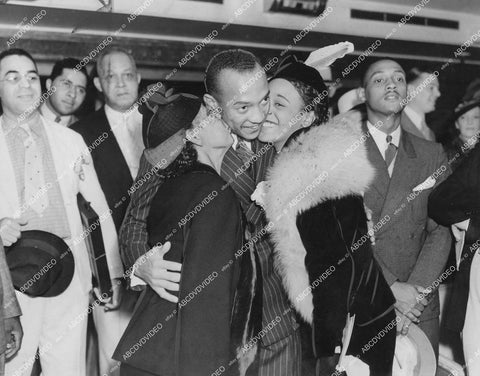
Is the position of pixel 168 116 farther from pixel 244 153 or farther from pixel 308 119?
pixel 308 119

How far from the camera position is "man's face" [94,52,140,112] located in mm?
3219

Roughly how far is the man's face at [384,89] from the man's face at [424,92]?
111 centimetres

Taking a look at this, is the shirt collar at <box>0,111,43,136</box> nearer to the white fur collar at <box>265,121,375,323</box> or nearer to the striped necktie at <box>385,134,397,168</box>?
the white fur collar at <box>265,121,375,323</box>

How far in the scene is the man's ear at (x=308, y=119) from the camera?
90.5 inches

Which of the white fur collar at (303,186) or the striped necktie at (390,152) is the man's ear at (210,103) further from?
the striped necktie at (390,152)

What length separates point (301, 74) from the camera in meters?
2.34

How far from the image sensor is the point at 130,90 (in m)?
3.28

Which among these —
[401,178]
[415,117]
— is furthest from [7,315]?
[415,117]

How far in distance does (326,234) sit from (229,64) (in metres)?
0.64

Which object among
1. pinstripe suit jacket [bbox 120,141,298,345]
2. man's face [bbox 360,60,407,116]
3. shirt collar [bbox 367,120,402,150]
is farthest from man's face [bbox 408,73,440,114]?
→ pinstripe suit jacket [bbox 120,141,298,345]

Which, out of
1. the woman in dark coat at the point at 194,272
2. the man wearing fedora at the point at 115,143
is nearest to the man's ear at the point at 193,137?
the woman in dark coat at the point at 194,272

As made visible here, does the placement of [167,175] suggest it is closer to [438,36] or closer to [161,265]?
[161,265]

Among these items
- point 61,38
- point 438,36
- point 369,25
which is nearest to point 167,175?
point 61,38

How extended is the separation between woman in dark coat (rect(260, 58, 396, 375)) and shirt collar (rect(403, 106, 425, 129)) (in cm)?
195
